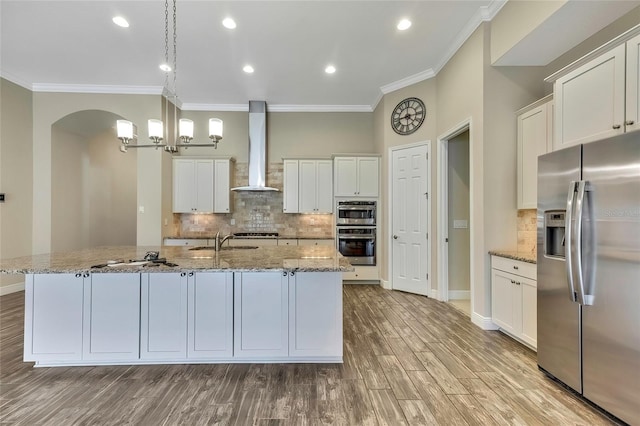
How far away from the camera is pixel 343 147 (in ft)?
18.7

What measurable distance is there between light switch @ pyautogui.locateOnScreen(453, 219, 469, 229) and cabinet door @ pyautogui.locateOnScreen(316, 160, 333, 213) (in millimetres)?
2170

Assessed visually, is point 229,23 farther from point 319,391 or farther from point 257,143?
point 319,391

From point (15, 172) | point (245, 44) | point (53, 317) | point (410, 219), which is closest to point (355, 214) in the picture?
point (410, 219)

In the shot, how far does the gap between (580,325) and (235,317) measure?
251cm

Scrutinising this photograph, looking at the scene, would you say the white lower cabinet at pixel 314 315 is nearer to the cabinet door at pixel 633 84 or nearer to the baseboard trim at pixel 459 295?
the cabinet door at pixel 633 84

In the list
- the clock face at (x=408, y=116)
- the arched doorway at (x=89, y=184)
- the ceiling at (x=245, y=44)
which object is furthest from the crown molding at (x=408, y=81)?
the arched doorway at (x=89, y=184)

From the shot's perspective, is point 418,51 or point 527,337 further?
point 418,51

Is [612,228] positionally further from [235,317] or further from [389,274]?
[389,274]

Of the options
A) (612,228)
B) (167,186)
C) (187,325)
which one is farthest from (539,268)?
(167,186)

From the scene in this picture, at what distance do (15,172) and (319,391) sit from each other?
5625mm

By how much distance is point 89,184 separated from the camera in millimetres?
5641

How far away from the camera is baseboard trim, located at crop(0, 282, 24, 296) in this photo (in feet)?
14.0

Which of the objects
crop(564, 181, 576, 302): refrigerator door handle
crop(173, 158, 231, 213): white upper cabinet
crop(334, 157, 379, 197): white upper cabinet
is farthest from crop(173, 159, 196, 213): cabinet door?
crop(564, 181, 576, 302): refrigerator door handle

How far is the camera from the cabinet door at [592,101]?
1.90 metres
